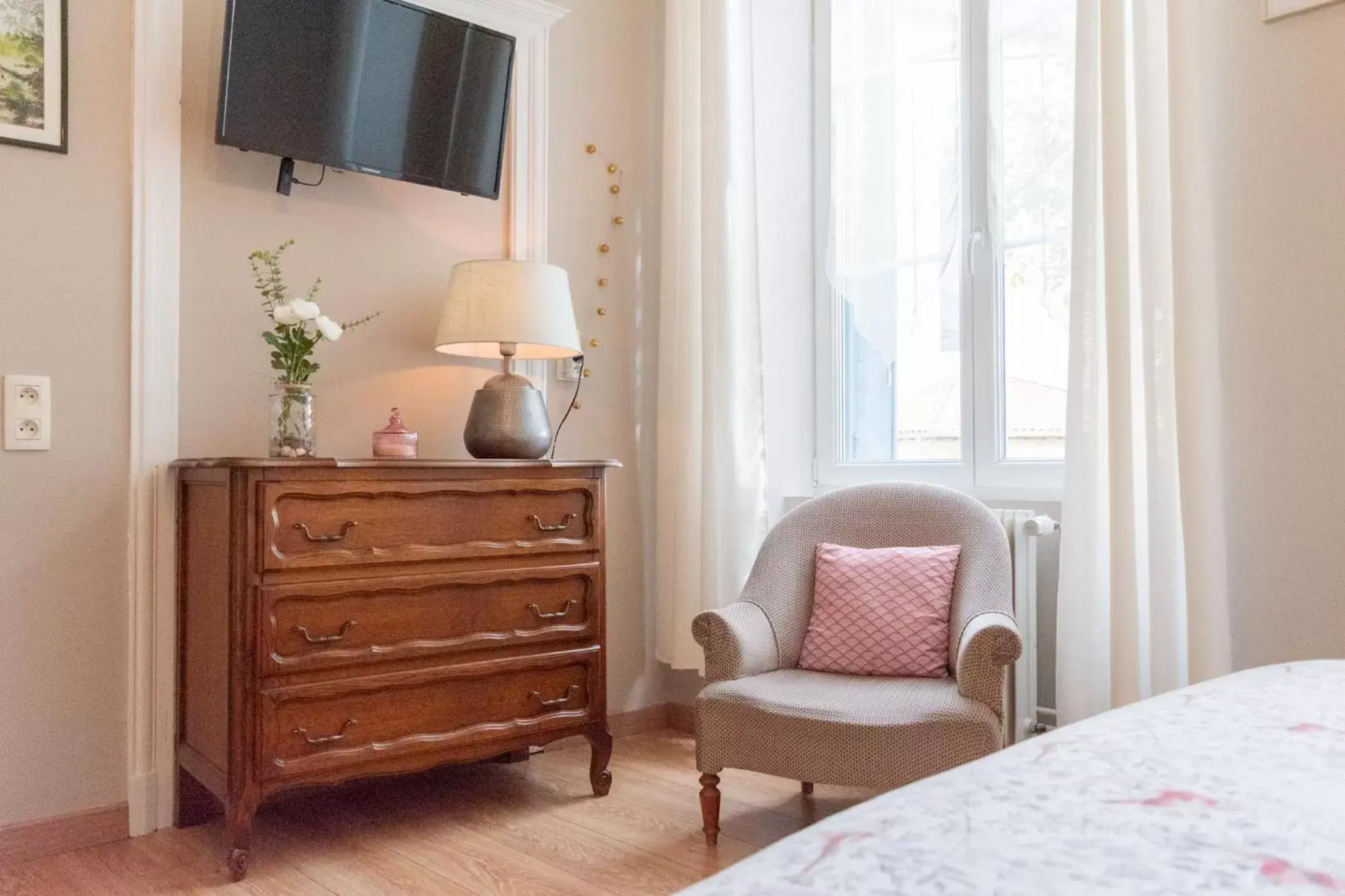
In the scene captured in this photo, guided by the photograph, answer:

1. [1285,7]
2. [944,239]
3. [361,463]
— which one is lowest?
[361,463]

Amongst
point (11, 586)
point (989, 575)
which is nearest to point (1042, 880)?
point (989, 575)

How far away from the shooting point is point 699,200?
10.8 feet

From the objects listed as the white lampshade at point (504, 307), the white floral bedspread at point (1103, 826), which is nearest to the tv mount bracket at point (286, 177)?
the white lampshade at point (504, 307)

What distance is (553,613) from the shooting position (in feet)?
8.82

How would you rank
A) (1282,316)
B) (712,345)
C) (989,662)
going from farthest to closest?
(712,345)
(1282,316)
(989,662)

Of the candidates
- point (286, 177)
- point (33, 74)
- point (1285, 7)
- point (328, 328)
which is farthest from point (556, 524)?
point (1285, 7)

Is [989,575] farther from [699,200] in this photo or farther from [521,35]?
[521,35]

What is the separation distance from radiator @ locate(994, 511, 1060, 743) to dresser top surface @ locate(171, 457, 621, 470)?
1.10 m

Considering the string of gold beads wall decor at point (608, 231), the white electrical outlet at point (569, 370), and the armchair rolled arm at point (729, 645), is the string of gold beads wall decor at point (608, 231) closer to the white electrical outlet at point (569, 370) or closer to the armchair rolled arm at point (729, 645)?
the white electrical outlet at point (569, 370)

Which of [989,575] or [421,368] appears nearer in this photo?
[989,575]

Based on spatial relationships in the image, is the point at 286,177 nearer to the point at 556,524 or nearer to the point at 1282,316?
the point at 556,524

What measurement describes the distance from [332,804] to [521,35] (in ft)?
7.45

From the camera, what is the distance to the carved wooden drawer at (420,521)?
2.28 m

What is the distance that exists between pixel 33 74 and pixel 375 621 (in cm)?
144
